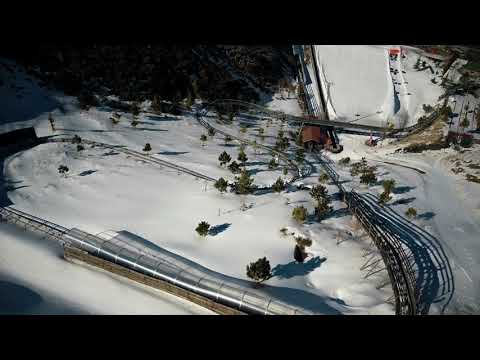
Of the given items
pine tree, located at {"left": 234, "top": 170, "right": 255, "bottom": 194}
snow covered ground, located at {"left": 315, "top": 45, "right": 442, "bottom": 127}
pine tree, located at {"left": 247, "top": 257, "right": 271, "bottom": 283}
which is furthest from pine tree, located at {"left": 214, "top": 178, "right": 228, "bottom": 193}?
snow covered ground, located at {"left": 315, "top": 45, "right": 442, "bottom": 127}

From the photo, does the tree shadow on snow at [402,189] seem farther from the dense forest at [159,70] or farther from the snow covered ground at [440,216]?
the dense forest at [159,70]

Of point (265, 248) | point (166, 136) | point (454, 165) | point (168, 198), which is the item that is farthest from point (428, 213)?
point (166, 136)

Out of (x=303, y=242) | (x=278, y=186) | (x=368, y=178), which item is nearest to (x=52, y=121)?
(x=278, y=186)

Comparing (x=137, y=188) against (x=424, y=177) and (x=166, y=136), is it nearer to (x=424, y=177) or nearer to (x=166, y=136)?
(x=166, y=136)

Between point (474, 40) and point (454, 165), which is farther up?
point (454, 165)

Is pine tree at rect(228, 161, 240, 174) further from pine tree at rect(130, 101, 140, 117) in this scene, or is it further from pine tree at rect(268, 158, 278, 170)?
pine tree at rect(130, 101, 140, 117)
